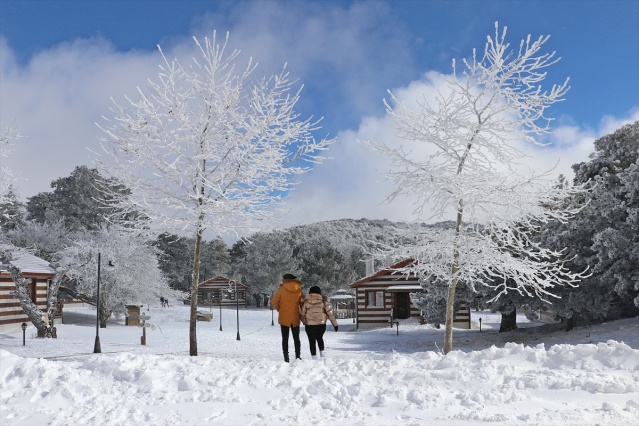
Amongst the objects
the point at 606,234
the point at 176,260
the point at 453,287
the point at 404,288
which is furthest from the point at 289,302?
the point at 176,260

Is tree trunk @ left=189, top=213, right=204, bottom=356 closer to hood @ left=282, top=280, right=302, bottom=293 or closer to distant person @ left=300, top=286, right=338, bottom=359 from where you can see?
hood @ left=282, top=280, right=302, bottom=293

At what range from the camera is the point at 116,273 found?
35875 millimetres

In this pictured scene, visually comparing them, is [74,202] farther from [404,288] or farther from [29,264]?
[404,288]

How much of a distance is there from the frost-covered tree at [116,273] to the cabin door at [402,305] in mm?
17564

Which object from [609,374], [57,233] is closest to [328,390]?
[609,374]

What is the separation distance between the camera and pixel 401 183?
15.1 metres

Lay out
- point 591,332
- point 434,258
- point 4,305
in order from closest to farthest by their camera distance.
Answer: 1. point 434,258
2. point 591,332
3. point 4,305

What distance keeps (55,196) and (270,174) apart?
47332 millimetres

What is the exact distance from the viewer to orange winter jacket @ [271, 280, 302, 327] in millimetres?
12930

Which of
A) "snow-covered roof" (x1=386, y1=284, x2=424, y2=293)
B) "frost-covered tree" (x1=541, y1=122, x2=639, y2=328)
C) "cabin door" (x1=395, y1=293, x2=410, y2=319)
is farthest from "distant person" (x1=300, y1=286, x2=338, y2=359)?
"cabin door" (x1=395, y1=293, x2=410, y2=319)

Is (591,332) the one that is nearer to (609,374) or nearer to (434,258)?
(434,258)

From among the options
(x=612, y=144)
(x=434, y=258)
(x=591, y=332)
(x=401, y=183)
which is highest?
(x=612, y=144)

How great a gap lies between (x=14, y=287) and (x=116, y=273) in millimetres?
6167

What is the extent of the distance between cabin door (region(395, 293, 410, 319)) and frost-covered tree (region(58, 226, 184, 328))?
692 inches
